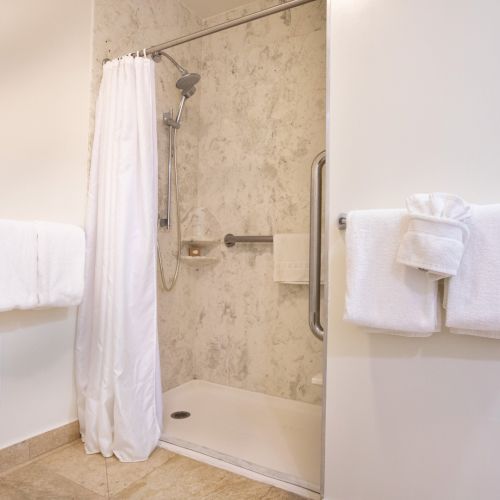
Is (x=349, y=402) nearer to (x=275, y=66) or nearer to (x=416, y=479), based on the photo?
(x=416, y=479)

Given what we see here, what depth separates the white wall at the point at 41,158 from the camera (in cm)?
156

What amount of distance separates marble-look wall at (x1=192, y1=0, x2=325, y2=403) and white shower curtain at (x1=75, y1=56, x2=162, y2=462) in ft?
2.67

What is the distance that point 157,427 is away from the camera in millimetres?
1705

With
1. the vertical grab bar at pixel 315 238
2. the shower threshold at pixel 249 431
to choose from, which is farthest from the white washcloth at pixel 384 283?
the shower threshold at pixel 249 431

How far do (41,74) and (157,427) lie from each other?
5.59 feet

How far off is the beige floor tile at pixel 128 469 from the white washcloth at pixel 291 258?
1.07m

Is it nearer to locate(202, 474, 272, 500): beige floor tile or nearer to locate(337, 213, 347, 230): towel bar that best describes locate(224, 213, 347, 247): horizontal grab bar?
locate(337, 213, 347, 230): towel bar

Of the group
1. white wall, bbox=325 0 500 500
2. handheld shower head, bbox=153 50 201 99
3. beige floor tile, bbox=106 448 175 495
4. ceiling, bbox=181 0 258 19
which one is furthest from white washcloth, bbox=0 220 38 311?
ceiling, bbox=181 0 258 19

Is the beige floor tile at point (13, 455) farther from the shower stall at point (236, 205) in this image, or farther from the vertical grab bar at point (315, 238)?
the vertical grab bar at point (315, 238)

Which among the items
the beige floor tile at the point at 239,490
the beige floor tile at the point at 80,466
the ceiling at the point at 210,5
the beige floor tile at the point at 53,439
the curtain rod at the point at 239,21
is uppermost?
the ceiling at the point at 210,5

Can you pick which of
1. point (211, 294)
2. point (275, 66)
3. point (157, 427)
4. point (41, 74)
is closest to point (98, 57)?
point (41, 74)

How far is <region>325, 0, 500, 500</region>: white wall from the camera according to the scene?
3.54 feet

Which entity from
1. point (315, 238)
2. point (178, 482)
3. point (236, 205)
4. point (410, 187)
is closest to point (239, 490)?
point (178, 482)

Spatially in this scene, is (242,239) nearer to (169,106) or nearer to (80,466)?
(169,106)
